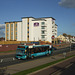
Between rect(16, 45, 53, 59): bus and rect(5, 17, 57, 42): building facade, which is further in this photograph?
rect(5, 17, 57, 42): building facade

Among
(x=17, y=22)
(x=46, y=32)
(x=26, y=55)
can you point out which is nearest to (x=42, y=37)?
(x=46, y=32)

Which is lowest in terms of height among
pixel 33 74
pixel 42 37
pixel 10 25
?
pixel 33 74

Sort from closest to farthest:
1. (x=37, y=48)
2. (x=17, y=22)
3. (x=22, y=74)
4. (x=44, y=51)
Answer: (x=22, y=74), (x=37, y=48), (x=44, y=51), (x=17, y=22)

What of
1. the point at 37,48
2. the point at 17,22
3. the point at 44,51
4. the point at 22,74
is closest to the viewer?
the point at 22,74

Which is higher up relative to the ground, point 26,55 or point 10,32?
point 10,32

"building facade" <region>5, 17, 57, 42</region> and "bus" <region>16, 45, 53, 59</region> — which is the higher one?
"building facade" <region>5, 17, 57, 42</region>

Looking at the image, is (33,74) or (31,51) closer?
(33,74)

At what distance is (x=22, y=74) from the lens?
1274 cm

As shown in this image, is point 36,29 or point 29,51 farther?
point 36,29

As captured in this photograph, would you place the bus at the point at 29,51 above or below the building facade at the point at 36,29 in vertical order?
below

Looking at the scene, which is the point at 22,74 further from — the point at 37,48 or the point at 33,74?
the point at 37,48

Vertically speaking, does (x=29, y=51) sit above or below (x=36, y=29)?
below

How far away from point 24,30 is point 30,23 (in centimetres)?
644

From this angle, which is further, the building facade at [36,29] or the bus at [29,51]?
the building facade at [36,29]
